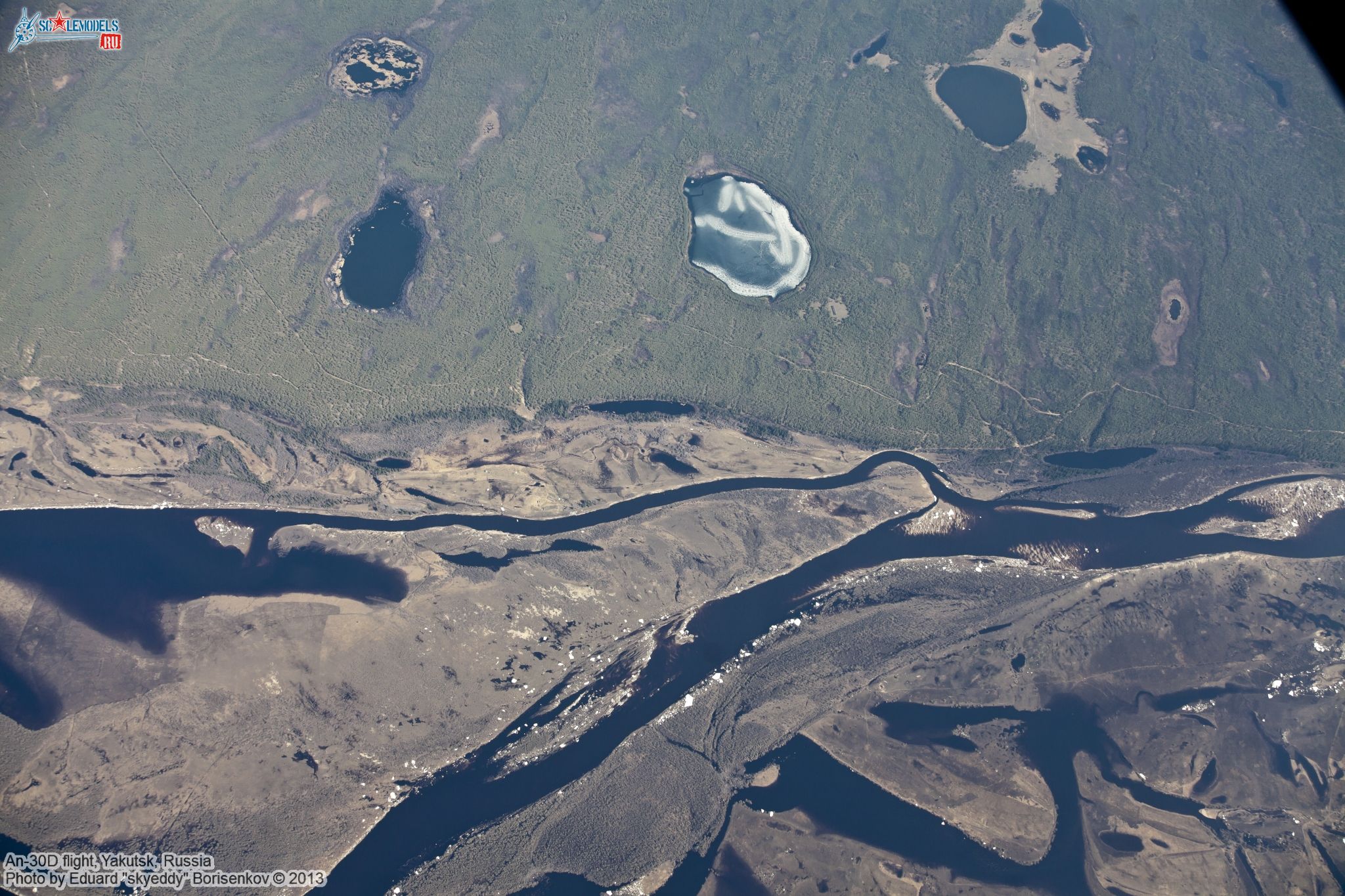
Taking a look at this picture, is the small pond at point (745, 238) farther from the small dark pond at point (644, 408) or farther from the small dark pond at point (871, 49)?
the small dark pond at point (871, 49)

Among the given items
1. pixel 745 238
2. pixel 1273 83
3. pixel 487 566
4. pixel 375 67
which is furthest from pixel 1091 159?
pixel 375 67

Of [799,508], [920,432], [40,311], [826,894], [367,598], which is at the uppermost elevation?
[40,311]

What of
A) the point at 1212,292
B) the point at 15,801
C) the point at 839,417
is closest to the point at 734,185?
the point at 839,417

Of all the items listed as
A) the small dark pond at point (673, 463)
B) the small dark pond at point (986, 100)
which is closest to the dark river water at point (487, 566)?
the small dark pond at point (673, 463)

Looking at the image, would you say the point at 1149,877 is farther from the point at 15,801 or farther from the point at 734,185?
the point at 15,801

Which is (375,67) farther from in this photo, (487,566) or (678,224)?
(487,566)

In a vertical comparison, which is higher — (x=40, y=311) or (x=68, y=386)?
(x=40, y=311)
